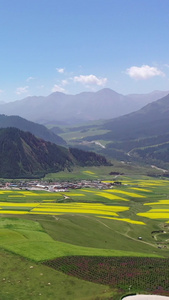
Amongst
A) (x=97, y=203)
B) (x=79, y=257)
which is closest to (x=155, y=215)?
(x=97, y=203)

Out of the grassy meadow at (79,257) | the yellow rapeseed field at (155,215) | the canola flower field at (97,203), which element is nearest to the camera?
the grassy meadow at (79,257)

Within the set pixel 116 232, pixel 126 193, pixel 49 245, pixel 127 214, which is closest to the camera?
pixel 49 245

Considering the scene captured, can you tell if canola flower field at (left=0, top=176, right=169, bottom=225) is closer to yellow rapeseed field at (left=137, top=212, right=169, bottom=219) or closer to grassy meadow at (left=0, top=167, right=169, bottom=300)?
yellow rapeseed field at (left=137, top=212, right=169, bottom=219)

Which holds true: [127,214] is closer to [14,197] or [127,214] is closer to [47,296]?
[14,197]

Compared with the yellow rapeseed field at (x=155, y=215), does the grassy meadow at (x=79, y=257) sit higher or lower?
higher

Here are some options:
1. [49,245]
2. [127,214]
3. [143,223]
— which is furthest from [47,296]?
[127,214]

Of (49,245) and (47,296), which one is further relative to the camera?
(49,245)

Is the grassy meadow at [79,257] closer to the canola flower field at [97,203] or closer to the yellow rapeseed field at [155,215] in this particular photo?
the yellow rapeseed field at [155,215]

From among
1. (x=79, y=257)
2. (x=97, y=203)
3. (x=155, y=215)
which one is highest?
(x=79, y=257)

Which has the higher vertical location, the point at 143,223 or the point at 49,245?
the point at 49,245

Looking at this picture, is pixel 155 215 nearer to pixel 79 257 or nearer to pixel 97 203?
pixel 97 203

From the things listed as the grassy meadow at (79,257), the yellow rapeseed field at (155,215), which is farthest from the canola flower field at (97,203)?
the grassy meadow at (79,257)
